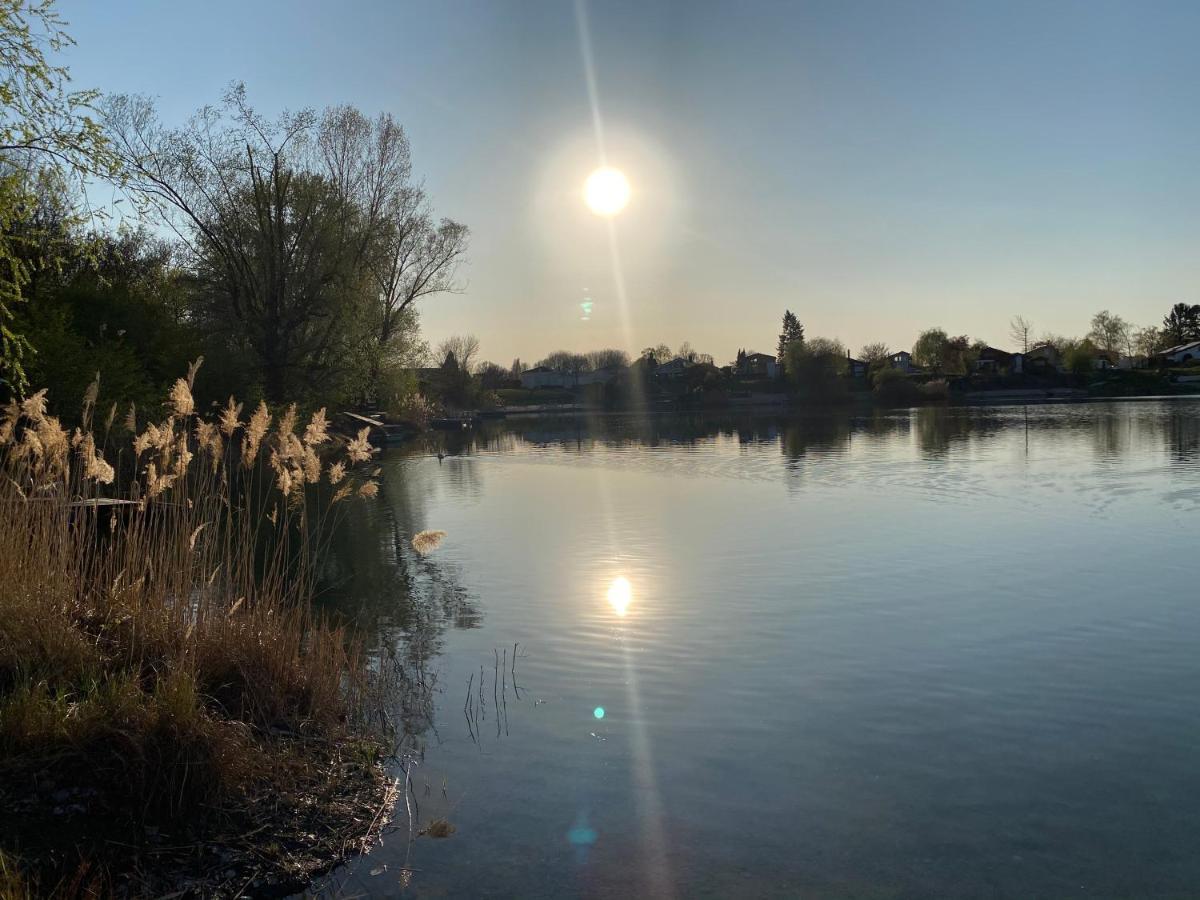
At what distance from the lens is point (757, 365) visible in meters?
153

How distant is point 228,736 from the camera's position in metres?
5.71

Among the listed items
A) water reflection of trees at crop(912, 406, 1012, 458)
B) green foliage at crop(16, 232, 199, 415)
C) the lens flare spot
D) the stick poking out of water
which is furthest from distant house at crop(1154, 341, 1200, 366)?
the stick poking out of water

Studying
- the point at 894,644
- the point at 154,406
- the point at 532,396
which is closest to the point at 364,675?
the point at 894,644

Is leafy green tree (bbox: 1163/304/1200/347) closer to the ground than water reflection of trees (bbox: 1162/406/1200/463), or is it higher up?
higher up

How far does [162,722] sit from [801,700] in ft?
17.4

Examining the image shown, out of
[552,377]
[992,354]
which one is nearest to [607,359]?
[552,377]

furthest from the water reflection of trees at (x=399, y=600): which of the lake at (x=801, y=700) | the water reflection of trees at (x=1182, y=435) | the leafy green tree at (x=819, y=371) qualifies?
the leafy green tree at (x=819, y=371)

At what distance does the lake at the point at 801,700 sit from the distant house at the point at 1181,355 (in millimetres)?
111247

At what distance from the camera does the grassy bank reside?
16.2 feet

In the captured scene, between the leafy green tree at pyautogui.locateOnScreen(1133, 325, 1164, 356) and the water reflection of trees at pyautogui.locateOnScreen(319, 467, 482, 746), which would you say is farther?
the leafy green tree at pyautogui.locateOnScreen(1133, 325, 1164, 356)

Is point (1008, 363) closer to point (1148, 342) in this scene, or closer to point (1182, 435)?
point (1148, 342)

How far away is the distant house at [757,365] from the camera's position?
143 metres

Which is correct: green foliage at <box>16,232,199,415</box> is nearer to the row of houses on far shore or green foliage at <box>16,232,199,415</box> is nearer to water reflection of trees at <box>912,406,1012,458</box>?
water reflection of trees at <box>912,406,1012,458</box>

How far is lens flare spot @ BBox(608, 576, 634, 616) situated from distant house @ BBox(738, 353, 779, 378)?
125 m
